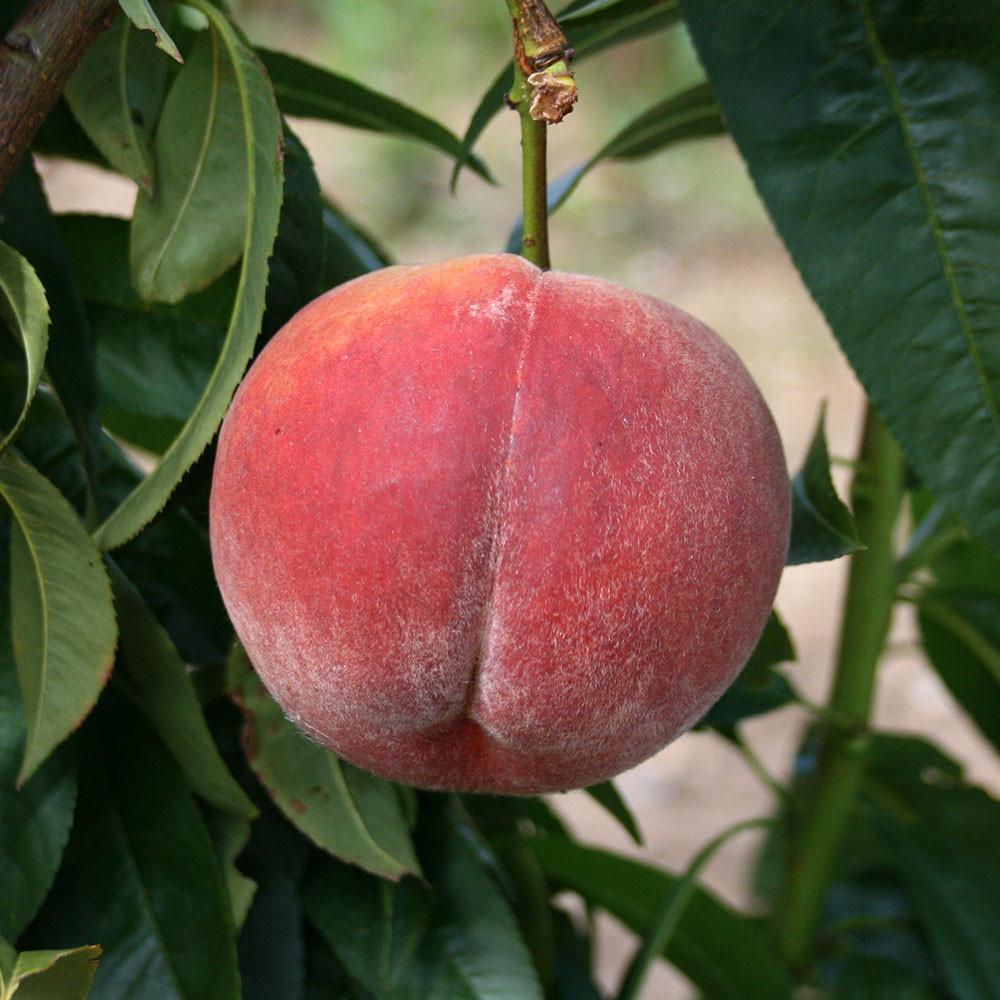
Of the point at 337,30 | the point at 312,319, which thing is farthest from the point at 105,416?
the point at 337,30

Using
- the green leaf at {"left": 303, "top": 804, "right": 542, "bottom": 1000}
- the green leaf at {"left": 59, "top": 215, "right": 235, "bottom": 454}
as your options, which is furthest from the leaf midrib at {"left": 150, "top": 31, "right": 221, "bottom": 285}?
the green leaf at {"left": 303, "top": 804, "right": 542, "bottom": 1000}

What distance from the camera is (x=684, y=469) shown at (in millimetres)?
504

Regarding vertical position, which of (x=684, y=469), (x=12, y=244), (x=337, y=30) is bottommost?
(x=337, y=30)

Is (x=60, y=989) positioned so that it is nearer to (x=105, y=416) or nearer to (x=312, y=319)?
(x=312, y=319)

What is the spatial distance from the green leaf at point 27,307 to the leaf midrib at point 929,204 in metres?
0.37

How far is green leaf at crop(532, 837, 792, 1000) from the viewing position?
3.17 feet

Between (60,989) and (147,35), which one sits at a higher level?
(147,35)

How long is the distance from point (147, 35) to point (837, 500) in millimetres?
398

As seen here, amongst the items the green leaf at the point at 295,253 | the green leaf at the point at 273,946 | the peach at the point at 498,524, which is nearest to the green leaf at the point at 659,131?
the green leaf at the point at 295,253

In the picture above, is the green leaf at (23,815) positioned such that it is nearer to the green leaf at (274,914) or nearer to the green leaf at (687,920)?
the green leaf at (274,914)

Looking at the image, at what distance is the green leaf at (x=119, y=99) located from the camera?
66cm

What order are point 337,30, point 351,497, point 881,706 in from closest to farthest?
1. point 351,497
2. point 881,706
3. point 337,30

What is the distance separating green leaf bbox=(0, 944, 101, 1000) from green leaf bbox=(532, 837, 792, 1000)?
524 millimetres

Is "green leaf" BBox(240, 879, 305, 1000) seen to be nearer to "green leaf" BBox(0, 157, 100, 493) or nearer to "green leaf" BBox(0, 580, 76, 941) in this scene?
"green leaf" BBox(0, 580, 76, 941)
